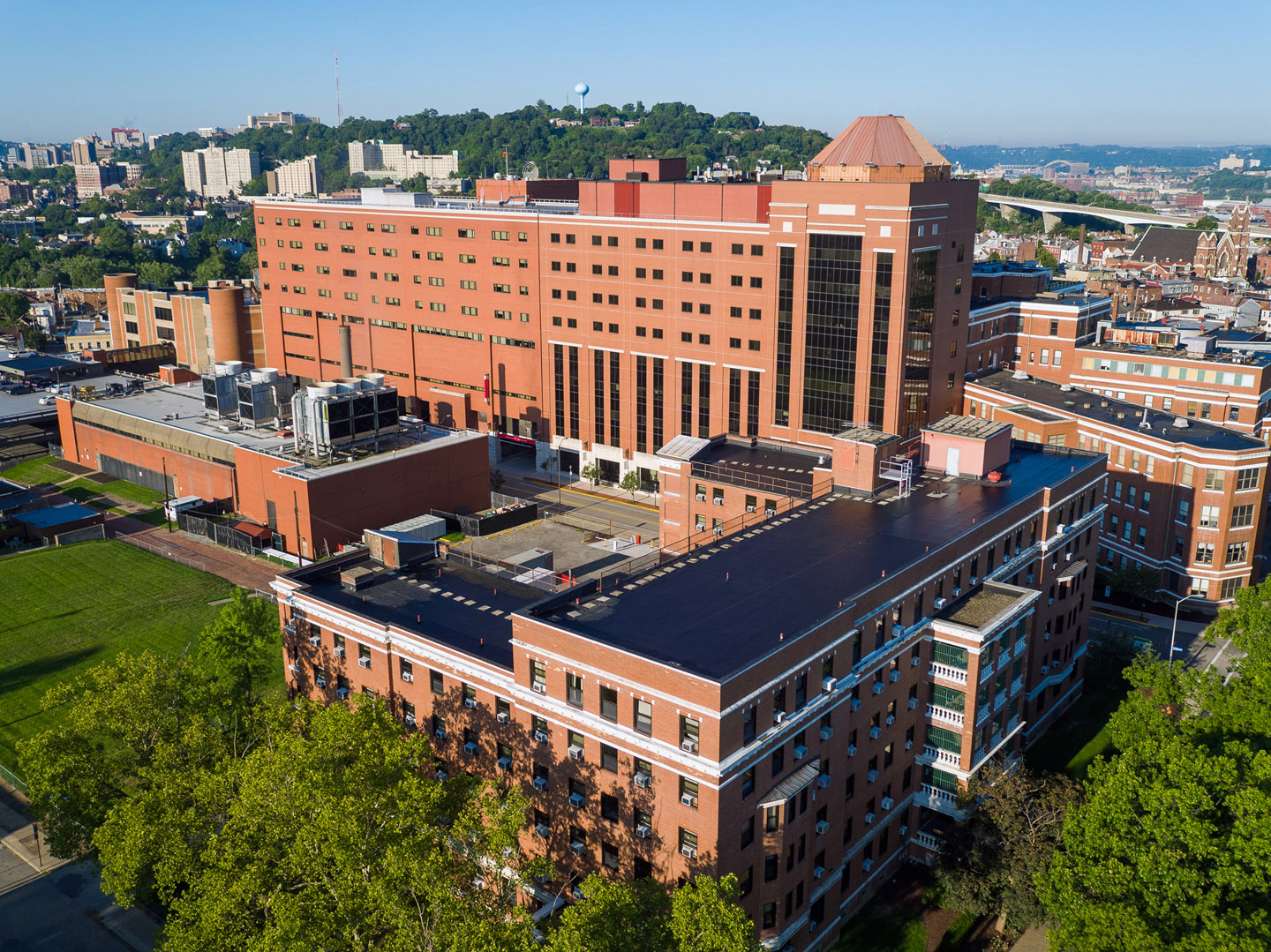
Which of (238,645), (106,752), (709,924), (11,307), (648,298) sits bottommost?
(238,645)

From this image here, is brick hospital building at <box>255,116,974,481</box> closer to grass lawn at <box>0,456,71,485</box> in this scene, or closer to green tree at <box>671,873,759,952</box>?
grass lawn at <box>0,456,71,485</box>

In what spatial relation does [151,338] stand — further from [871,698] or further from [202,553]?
[871,698]

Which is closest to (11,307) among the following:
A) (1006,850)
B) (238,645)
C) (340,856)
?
(238,645)

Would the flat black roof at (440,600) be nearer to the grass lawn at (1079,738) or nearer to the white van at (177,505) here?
the grass lawn at (1079,738)

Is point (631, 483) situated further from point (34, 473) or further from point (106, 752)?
point (34, 473)

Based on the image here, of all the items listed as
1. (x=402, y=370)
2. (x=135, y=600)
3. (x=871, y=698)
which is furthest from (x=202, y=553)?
(x=871, y=698)

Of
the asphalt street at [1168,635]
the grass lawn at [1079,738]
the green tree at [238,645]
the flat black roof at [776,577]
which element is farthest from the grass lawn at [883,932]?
the green tree at [238,645]
